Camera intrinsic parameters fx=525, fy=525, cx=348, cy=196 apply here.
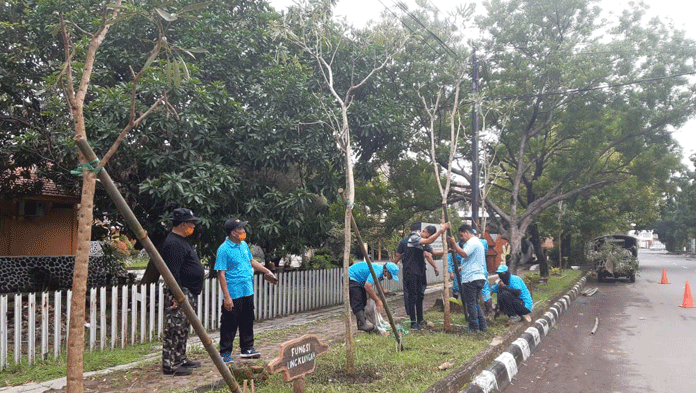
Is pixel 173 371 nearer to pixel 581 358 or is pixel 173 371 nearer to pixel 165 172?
pixel 165 172

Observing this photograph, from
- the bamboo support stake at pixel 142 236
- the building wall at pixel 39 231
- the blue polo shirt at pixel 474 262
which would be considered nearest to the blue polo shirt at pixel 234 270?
the bamboo support stake at pixel 142 236

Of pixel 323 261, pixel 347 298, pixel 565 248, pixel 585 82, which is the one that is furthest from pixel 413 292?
pixel 565 248

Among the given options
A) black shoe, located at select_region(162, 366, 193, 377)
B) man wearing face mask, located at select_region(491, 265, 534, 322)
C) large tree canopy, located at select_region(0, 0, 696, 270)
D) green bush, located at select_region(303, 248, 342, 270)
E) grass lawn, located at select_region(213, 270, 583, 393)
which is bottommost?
grass lawn, located at select_region(213, 270, 583, 393)

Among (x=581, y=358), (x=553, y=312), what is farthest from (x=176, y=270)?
(x=553, y=312)

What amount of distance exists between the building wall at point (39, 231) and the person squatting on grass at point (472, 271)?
11.8 m

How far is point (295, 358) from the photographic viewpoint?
4168 millimetres

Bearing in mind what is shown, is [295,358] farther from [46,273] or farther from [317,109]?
[46,273]

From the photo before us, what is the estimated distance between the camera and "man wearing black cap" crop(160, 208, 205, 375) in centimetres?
524

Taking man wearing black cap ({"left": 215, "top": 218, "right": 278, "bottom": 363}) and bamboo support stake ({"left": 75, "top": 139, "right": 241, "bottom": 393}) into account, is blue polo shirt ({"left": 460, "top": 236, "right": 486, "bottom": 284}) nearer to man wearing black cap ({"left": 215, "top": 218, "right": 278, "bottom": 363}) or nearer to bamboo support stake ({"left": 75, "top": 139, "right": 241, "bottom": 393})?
man wearing black cap ({"left": 215, "top": 218, "right": 278, "bottom": 363})

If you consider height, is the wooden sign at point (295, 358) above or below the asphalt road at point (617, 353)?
above

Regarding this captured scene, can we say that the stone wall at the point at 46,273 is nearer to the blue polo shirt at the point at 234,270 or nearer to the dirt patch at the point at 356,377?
the blue polo shirt at the point at 234,270

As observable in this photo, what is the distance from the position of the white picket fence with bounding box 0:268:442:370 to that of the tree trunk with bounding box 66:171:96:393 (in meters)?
2.15

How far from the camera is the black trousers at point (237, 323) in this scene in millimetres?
5723

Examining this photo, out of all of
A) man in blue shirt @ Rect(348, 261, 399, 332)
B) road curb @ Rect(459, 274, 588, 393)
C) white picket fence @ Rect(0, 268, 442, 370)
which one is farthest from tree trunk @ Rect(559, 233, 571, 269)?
man in blue shirt @ Rect(348, 261, 399, 332)
